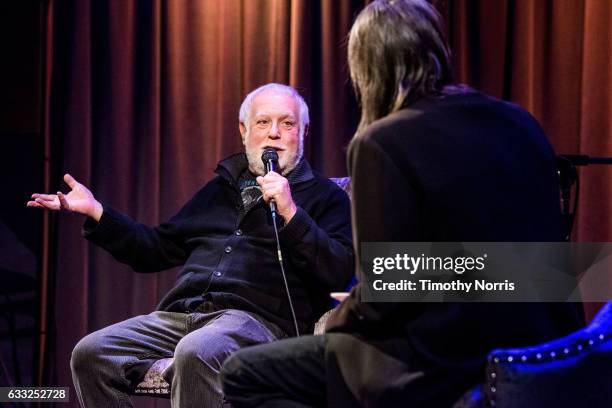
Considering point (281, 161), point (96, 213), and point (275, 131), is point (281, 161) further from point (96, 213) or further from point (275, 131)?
point (96, 213)

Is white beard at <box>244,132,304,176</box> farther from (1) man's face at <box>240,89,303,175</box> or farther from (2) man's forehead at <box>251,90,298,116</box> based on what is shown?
(2) man's forehead at <box>251,90,298,116</box>

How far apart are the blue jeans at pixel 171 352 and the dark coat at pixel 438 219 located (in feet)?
2.58

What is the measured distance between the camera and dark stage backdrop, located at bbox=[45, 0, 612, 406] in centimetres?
347

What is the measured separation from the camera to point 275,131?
2938 mm

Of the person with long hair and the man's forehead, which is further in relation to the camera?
the man's forehead

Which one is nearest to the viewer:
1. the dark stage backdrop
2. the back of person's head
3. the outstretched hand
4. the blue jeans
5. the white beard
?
the back of person's head

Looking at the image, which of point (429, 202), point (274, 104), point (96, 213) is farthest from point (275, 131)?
point (429, 202)

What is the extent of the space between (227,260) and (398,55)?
4.13 ft

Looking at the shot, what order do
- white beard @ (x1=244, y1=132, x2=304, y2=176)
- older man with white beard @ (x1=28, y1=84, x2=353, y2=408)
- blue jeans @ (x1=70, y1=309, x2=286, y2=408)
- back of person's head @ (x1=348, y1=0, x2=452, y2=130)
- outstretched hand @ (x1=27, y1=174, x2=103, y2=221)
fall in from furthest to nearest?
white beard @ (x1=244, y1=132, x2=304, y2=176)
outstretched hand @ (x1=27, y1=174, x2=103, y2=221)
older man with white beard @ (x1=28, y1=84, x2=353, y2=408)
blue jeans @ (x1=70, y1=309, x2=286, y2=408)
back of person's head @ (x1=348, y1=0, x2=452, y2=130)

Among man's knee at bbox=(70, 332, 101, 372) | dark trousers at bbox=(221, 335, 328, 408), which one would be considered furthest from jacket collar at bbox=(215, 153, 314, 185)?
dark trousers at bbox=(221, 335, 328, 408)

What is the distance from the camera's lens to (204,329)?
8.05ft

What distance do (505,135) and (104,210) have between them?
5.66 feet

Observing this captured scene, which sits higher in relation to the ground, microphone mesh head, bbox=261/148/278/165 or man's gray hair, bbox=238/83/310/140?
man's gray hair, bbox=238/83/310/140

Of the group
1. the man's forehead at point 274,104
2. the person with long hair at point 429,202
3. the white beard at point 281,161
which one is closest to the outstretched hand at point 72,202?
the white beard at point 281,161
